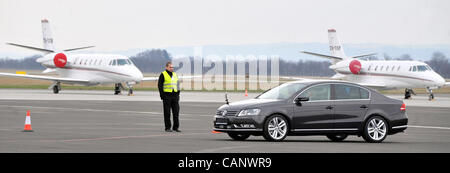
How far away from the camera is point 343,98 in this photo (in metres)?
18.0

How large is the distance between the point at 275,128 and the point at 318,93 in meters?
1.41

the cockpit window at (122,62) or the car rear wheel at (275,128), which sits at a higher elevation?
the cockpit window at (122,62)

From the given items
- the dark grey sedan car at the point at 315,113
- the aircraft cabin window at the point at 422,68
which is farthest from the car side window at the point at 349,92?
the aircraft cabin window at the point at 422,68

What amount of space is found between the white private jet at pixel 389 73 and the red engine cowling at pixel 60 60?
18141 millimetres

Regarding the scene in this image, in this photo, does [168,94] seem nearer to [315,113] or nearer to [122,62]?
[315,113]

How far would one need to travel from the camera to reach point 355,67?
60.6 metres

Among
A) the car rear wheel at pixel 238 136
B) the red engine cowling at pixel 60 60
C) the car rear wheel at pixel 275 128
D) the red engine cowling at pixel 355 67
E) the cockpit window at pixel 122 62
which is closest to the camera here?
the car rear wheel at pixel 275 128

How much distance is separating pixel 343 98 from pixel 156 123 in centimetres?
818

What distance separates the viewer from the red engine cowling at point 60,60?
5759 cm

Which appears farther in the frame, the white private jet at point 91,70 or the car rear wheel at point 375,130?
the white private jet at point 91,70

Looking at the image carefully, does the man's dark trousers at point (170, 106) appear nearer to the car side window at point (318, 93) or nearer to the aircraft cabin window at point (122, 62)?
the car side window at point (318, 93)

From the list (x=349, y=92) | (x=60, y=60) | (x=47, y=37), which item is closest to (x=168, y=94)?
(x=349, y=92)

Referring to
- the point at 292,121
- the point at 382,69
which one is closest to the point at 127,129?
the point at 292,121
